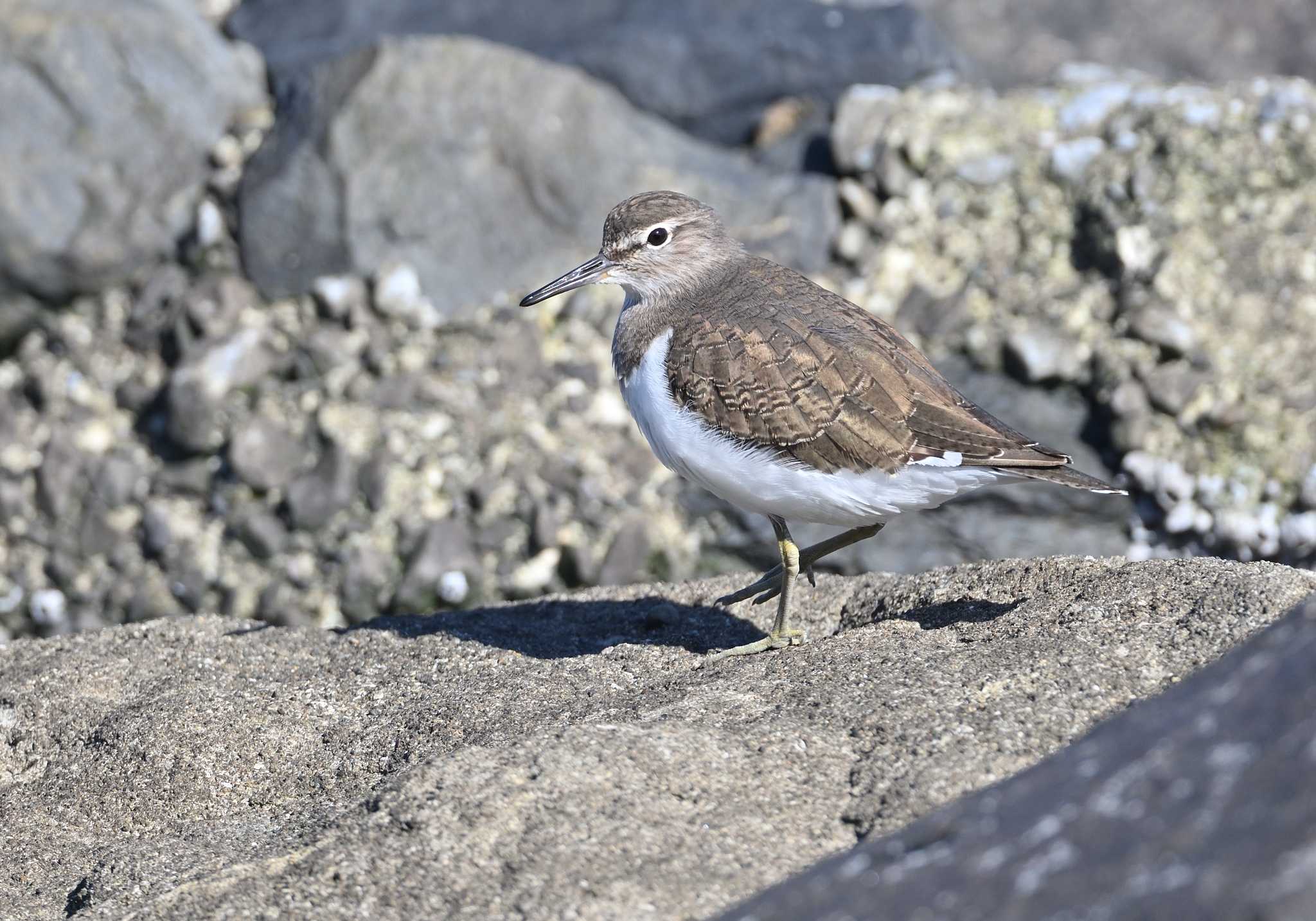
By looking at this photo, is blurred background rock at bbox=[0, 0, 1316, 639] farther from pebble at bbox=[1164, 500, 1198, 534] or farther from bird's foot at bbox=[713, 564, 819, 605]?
bird's foot at bbox=[713, 564, 819, 605]

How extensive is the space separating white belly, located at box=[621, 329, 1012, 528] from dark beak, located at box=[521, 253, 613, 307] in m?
0.93

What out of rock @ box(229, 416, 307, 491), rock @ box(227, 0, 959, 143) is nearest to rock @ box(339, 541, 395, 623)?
rock @ box(229, 416, 307, 491)

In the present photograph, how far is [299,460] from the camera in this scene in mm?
7562

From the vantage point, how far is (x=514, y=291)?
8008mm

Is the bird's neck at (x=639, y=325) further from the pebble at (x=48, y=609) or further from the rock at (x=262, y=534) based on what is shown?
the pebble at (x=48, y=609)

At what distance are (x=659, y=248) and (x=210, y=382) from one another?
3290 mm

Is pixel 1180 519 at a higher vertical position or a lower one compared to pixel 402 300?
lower

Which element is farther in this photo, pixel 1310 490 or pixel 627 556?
pixel 627 556

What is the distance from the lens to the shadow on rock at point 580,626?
5086mm

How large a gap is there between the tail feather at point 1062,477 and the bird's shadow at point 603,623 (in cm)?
46

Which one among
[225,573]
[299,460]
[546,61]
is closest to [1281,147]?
[546,61]

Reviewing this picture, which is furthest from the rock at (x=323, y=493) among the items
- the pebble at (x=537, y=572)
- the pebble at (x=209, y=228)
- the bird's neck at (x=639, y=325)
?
the bird's neck at (x=639, y=325)

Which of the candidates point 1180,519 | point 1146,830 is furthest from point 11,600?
point 1146,830

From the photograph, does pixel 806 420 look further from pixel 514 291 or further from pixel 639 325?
pixel 514 291
